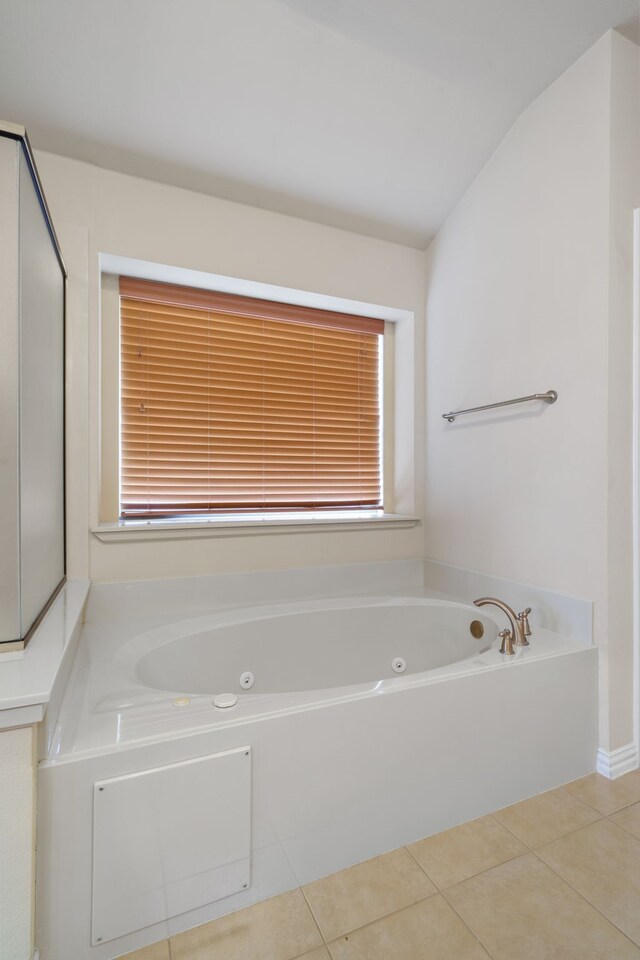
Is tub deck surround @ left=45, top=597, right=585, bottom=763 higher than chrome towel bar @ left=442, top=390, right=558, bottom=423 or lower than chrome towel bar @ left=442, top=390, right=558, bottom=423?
lower

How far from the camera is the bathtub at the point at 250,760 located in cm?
93

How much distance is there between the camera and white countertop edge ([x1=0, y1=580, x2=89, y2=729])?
83 centimetres

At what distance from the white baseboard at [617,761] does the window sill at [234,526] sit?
1215 millimetres

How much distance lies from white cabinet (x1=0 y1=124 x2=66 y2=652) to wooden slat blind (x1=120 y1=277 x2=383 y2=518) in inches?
26.3

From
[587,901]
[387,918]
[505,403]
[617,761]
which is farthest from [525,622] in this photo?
[387,918]

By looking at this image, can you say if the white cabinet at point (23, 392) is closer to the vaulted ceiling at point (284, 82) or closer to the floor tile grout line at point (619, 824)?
the vaulted ceiling at point (284, 82)

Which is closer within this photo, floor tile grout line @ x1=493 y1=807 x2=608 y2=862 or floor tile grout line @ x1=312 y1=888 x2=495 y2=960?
floor tile grout line @ x1=312 y1=888 x2=495 y2=960

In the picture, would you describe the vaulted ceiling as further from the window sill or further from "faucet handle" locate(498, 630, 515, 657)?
"faucet handle" locate(498, 630, 515, 657)

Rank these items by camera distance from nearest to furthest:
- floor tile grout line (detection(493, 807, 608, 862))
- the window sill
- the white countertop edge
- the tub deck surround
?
the white countertop edge → the tub deck surround → floor tile grout line (detection(493, 807, 608, 862)) → the window sill

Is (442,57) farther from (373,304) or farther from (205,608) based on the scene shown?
(205,608)

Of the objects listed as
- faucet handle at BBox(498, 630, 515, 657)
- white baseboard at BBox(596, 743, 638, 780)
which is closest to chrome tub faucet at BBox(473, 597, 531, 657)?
faucet handle at BBox(498, 630, 515, 657)

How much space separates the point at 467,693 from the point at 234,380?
164 centimetres

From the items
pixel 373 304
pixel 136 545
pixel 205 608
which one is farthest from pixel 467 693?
pixel 373 304

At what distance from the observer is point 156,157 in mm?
1796
